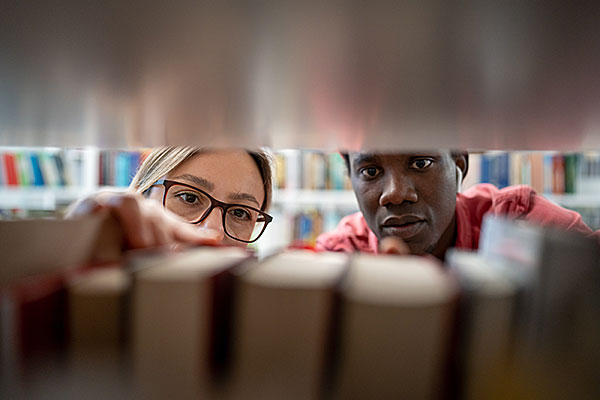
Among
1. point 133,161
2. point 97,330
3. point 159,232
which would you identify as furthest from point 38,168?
point 97,330

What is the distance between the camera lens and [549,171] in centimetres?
267

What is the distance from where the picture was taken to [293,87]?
1.13 ft

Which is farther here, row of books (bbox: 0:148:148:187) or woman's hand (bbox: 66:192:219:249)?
row of books (bbox: 0:148:148:187)

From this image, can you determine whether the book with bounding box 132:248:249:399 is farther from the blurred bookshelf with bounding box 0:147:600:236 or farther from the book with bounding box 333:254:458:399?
the blurred bookshelf with bounding box 0:147:600:236

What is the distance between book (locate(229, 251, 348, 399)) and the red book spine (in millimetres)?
3021

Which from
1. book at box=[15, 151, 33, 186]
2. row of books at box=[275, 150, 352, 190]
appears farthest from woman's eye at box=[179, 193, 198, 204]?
book at box=[15, 151, 33, 186]

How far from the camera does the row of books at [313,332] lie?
0.74 feet

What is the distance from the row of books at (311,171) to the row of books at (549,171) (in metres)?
0.87

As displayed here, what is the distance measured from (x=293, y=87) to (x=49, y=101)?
24 centimetres

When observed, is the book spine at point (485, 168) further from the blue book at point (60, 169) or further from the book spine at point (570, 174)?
the blue book at point (60, 169)

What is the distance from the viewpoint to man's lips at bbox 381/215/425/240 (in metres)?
1.44

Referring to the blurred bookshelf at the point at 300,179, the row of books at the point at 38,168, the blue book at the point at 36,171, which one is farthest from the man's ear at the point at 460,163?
the blue book at the point at 36,171

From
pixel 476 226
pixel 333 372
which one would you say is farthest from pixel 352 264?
pixel 476 226

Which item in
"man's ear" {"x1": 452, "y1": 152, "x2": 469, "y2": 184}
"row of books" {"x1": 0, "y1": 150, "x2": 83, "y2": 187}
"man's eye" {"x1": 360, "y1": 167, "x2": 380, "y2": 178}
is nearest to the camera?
"man's eye" {"x1": 360, "y1": 167, "x2": 380, "y2": 178}
